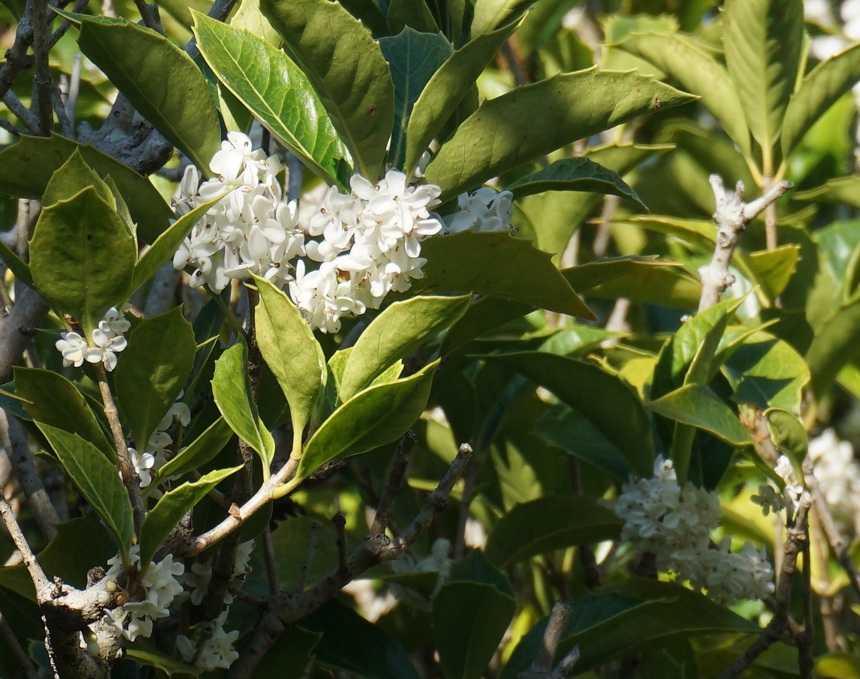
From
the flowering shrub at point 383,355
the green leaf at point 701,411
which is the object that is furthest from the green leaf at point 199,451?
the green leaf at point 701,411

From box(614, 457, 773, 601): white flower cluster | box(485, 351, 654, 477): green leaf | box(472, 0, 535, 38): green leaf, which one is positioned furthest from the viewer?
box(614, 457, 773, 601): white flower cluster

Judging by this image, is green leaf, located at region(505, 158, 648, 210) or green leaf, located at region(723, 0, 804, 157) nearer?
green leaf, located at region(505, 158, 648, 210)

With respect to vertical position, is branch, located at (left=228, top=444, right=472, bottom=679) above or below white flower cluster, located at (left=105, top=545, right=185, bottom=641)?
below

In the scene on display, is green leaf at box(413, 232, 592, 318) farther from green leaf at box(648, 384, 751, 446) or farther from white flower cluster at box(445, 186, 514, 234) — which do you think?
green leaf at box(648, 384, 751, 446)

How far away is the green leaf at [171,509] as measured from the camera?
0.94m

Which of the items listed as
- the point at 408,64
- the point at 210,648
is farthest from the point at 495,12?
the point at 210,648

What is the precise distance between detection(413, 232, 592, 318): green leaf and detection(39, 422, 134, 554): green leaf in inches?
13.4

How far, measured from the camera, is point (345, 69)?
1059 millimetres

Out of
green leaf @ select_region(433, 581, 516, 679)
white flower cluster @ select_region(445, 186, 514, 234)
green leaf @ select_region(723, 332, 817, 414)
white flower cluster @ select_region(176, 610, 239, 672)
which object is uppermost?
white flower cluster @ select_region(445, 186, 514, 234)

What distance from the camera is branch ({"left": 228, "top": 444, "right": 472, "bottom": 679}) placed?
1.12 metres

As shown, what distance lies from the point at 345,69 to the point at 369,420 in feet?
1.04

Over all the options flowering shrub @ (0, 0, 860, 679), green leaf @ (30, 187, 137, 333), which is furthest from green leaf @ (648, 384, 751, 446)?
green leaf @ (30, 187, 137, 333)

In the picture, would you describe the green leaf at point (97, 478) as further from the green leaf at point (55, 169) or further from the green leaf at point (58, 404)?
the green leaf at point (55, 169)

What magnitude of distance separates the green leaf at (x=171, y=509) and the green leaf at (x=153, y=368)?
113mm
